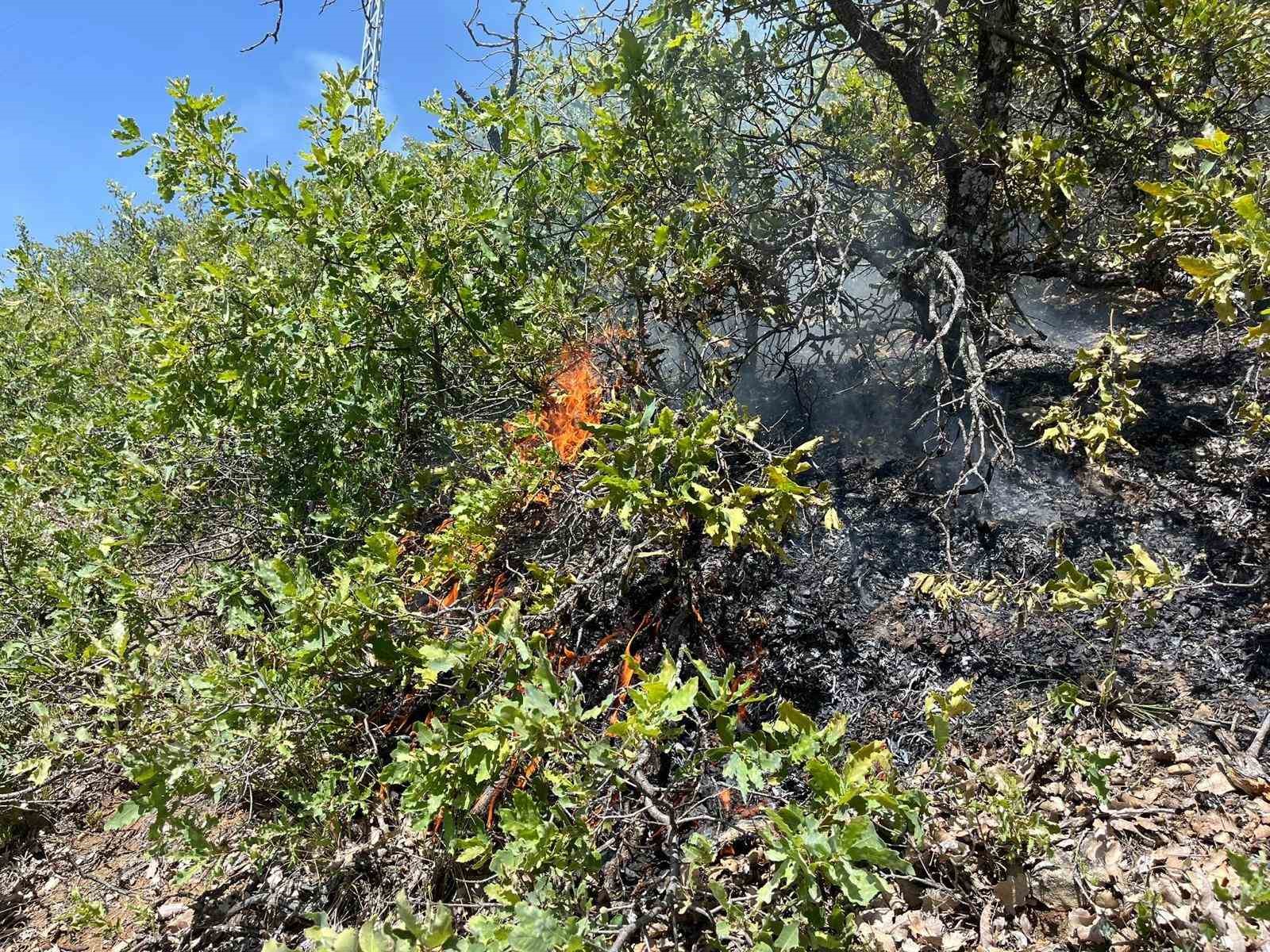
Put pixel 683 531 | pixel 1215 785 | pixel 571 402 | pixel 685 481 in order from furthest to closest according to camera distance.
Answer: pixel 571 402, pixel 683 531, pixel 685 481, pixel 1215 785

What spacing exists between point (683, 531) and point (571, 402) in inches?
50.2

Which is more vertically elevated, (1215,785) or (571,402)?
(571,402)

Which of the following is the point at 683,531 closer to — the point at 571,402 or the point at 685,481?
the point at 685,481

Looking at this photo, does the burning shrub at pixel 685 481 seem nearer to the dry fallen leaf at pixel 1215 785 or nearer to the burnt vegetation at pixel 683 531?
the burnt vegetation at pixel 683 531

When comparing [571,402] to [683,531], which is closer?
[683,531]

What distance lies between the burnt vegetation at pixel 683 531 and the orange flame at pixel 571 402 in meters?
0.03

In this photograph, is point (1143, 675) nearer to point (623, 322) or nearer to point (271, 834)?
point (623, 322)

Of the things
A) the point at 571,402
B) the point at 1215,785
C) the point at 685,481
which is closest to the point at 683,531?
the point at 685,481

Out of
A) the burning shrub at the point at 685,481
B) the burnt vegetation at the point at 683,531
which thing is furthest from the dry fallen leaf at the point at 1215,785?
the burning shrub at the point at 685,481

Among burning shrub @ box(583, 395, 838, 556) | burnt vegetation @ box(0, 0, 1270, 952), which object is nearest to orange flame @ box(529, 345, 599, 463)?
burnt vegetation @ box(0, 0, 1270, 952)

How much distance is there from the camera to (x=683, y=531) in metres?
2.60

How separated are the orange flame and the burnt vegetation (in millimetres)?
29

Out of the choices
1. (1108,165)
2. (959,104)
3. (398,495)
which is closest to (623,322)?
(398,495)

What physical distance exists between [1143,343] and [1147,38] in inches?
56.8
